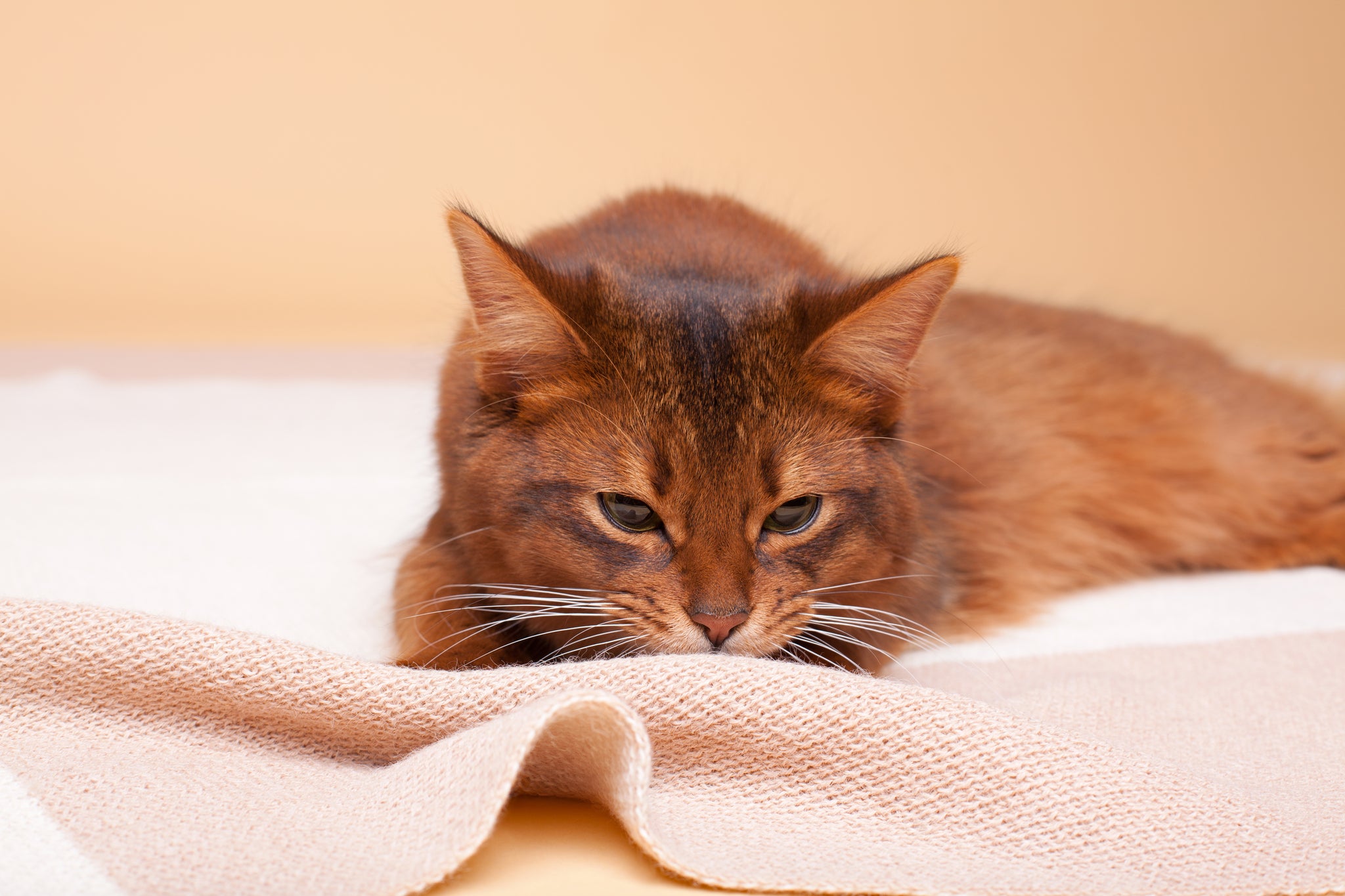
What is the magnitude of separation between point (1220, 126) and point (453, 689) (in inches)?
147

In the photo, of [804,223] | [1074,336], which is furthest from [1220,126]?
[804,223]

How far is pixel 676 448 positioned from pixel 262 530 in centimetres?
108

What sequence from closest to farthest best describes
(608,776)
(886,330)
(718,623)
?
(608,776)
(718,623)
(886,330)

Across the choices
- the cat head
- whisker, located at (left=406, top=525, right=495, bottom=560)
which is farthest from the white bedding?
the cat head

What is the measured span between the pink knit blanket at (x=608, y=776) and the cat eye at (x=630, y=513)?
243 mm

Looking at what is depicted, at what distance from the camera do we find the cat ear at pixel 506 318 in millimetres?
1313

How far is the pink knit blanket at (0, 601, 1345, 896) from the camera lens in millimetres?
944

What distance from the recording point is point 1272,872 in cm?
98

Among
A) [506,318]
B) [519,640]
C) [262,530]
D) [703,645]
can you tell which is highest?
[506,318]

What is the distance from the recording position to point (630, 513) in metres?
1.36

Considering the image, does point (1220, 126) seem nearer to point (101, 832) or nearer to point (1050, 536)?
point (1050, 536)

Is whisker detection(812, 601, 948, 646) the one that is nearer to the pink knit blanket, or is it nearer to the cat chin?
the cat chin

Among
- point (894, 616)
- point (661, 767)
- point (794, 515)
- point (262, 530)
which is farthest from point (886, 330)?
point (262, 530)

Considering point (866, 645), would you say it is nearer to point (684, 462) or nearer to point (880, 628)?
point (880, 628)
